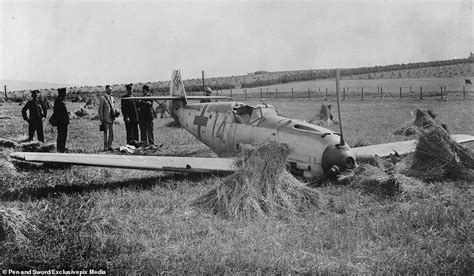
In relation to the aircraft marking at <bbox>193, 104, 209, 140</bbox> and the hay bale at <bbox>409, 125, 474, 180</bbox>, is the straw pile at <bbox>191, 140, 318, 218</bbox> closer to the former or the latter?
the hay bale at <bbox>409, 125, 474, 180</bbox>

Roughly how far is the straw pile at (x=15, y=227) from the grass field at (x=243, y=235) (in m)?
0.03

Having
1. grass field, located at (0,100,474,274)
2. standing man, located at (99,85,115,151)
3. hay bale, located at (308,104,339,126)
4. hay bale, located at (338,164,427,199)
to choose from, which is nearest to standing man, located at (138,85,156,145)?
standing man, located at (99,85,115,151)

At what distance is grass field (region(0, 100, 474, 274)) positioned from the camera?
4.61m

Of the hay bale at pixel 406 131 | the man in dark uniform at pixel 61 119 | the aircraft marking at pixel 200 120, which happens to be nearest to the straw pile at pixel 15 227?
the aircraft marking at pixel 200 120

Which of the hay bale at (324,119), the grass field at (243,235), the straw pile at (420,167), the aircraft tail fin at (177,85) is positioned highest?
the aircraft tail fin at (177,85)

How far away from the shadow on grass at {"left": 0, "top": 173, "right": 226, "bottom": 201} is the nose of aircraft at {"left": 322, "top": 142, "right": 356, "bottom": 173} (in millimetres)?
2467

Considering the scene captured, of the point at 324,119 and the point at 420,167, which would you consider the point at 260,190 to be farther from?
the point at 324,119

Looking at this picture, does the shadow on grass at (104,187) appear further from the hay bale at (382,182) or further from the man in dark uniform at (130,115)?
the man in dark uniform at (130,115)

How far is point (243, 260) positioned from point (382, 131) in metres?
14.2

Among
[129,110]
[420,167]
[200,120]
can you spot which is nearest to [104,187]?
[200,120]

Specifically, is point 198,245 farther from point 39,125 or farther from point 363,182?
point 39,125

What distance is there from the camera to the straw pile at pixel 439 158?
28.6ft

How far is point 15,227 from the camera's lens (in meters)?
4.94

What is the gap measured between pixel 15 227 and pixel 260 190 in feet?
11.8
